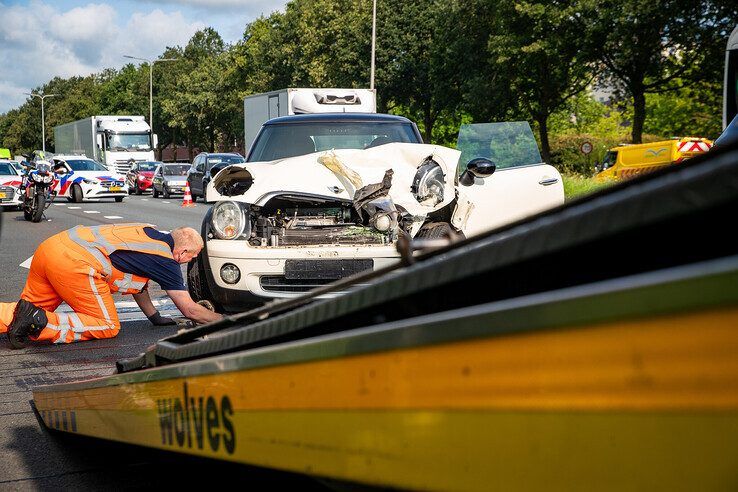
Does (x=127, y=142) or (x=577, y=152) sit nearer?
Answer: (x=577, y=152)

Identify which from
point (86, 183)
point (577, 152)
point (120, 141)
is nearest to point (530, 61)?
point (577, 152)

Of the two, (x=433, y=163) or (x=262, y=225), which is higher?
(x=433, y=163)

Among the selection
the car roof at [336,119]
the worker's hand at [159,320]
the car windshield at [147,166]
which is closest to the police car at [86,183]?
the car windshield at [147,166]

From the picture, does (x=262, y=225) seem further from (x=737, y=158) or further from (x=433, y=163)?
(x=737, y=158)

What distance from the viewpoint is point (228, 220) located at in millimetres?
7289

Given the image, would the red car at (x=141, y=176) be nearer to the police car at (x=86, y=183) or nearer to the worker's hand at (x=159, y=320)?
the police car at (x=86, y=183)

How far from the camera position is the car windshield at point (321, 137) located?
8930mm

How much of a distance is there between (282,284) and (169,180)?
32.5 meters

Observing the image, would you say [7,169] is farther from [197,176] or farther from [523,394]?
[523,394]

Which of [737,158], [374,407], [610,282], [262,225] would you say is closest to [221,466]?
[374,407]

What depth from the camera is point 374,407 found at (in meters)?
1.84

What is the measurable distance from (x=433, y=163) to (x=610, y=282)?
A: 6281mm

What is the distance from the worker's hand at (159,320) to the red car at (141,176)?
36.5 metres

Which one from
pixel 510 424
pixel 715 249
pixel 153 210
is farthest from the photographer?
pixel 153 210
